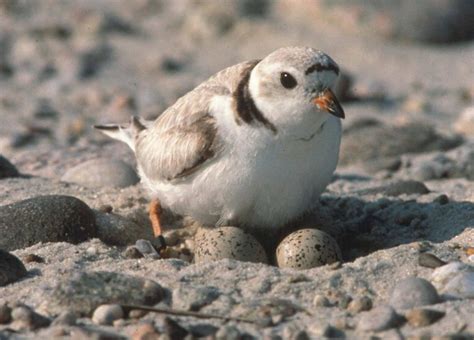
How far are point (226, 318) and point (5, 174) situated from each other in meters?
3.08

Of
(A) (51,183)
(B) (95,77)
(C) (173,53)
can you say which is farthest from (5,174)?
(C) (173,53)

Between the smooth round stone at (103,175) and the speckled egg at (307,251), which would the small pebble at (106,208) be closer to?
the smooth round stone at (103,175)

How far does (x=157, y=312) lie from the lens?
4117mm

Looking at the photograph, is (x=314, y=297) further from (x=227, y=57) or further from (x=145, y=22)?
(x=145, y=22)

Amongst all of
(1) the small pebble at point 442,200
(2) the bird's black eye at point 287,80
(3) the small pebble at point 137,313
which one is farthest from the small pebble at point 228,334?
(1) the small pebble at point 442,200

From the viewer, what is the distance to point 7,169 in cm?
668

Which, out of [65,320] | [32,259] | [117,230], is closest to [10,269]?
[32,259]

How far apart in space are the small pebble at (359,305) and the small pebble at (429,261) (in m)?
0.54

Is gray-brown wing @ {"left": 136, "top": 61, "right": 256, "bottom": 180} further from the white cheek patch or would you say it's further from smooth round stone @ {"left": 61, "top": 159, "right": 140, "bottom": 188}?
smooth round stone @ {"left": 61, "top": 159, "right": 140, "bottom": 188}

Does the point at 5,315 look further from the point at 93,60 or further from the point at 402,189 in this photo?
the point at 93,60

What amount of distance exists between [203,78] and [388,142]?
3.20 meters

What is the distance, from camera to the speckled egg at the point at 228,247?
493cm

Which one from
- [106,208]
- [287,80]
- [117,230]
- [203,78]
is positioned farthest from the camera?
[203,78]

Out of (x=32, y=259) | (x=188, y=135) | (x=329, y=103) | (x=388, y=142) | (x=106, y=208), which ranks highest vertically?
(x=329, y=103)
